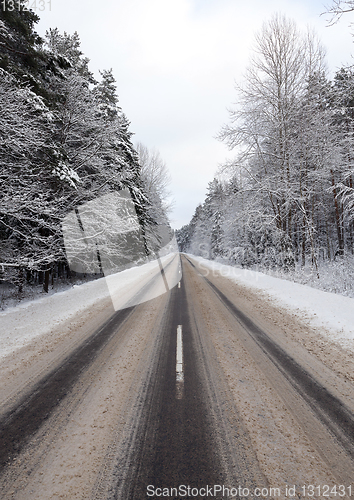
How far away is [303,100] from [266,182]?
4504 mm

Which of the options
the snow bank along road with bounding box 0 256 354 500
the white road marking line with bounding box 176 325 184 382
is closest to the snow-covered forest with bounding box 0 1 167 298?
the snow bank along road with bounding box 0 256 354 500

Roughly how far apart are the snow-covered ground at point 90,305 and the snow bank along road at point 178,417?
650 millimetres

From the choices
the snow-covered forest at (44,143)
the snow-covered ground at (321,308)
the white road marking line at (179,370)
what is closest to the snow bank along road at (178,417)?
the white road marking line at (179,370)

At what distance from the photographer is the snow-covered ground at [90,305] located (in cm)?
534

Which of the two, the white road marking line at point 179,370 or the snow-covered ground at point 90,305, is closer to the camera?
the white road marking line at point 179,370

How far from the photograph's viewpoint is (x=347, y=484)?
195 centimetres

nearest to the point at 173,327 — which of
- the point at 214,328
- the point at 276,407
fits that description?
the point at 214,328

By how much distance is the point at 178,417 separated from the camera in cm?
277

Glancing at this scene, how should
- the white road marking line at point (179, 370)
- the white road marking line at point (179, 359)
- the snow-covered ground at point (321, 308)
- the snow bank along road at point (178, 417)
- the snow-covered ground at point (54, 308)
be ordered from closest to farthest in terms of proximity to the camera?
1. the snow bank along road at point (178, 417)
2. the white road marking line at point (179, 370)
3. the white road marking line at point (179, 359)
4. the snow-covered ground at point (321, 308)
5. the snow-covered ground at point (54, 308)

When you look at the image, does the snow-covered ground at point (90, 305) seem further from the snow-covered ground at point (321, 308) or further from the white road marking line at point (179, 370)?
the white road marking line at point (179, 370)

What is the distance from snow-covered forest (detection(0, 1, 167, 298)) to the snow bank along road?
4.51m

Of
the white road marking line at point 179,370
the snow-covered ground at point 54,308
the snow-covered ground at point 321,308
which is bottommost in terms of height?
the snow-covered ground at point 321,308

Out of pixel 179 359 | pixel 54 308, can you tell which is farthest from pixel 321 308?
pixel 54 308

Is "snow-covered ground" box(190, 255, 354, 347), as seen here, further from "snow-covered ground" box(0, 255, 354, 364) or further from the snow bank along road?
the snow bank along road
